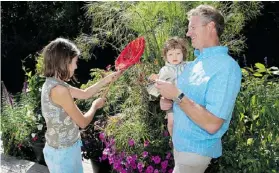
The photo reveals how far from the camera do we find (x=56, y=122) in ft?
8.20

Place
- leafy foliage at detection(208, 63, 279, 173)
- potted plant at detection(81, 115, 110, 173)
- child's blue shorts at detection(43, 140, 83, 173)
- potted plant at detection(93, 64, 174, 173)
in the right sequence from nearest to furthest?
1. child's blue shorts at detection(43, 140, 83, 173)
2. leafy foliage at detection(208, 63, 279, 173)
3. potted plant at detection(93, 64, 174, 173)
4. potted plant at detection(81, 115, 110, 173)

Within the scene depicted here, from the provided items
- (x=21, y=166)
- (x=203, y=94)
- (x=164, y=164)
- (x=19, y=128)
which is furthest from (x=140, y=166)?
(x=19, y=128)

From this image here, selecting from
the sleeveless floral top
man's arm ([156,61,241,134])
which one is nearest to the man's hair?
man's arm ([156,61,241,134])

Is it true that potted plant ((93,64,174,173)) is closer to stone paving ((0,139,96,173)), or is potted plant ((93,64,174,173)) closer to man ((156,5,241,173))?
stone paving ((0,139,96,173))

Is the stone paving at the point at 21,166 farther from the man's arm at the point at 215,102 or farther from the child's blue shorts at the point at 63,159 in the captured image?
the man's arm at the point at 215,102

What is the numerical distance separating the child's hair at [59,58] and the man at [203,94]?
714 mm

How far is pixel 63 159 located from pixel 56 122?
22cm

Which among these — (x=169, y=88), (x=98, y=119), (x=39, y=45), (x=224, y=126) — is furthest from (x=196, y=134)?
(x=39, y=45)

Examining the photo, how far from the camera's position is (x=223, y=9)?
4.51 m

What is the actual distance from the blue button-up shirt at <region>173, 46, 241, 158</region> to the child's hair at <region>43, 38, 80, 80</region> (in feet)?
2.34

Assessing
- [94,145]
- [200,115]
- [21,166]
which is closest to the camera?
[200,115]

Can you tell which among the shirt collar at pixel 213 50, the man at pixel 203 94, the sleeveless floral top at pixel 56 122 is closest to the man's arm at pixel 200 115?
the man at pixel 203 94

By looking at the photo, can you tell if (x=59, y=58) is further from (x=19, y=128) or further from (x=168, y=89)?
(x=19, y=128)

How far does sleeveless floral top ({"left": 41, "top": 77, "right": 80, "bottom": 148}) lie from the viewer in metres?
2.44
